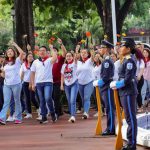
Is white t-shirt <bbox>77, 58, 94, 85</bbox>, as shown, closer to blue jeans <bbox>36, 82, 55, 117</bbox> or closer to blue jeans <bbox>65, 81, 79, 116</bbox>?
blue jeans <bbox>65, 81, 79, 116</bbox>

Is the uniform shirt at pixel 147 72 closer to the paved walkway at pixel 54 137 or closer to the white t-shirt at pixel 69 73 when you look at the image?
the white t-shirt at pixel 69 73

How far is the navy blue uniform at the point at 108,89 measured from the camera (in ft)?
37.0

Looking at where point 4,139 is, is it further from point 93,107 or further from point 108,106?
point 93,107

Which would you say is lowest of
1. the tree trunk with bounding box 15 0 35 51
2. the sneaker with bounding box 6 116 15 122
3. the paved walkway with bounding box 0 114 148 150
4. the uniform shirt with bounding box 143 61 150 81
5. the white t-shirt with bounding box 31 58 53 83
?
the sneaker with bounding box 6 116 15 122

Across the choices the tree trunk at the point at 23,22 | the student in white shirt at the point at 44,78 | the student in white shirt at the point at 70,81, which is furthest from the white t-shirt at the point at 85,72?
the tree trunk at the point at 23,22

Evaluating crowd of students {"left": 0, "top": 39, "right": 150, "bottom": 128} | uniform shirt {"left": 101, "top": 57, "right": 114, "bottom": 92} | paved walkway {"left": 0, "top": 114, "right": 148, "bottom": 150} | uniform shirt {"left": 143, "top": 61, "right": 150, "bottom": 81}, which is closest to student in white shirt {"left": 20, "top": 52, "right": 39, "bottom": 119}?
crowd of students {"left": 0, "top": 39, "right": 150, "bottom": 128}

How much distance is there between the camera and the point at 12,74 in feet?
48.0

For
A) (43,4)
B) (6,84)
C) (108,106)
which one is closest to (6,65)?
(6,84)

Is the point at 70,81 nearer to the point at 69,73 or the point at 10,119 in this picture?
the point at 69,73

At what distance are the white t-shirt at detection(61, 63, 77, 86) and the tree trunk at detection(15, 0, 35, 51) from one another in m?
6.35

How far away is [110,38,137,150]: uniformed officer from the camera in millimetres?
9453

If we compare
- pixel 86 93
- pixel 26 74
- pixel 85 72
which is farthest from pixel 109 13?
pixel 86 93

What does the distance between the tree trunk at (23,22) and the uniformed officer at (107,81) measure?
1021 cm

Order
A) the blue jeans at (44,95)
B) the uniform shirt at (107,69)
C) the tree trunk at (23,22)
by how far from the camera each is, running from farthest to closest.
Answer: the tree trunk at (23,22) < the blue jeans at (44,95) < the uniform shirt at (107,69)
